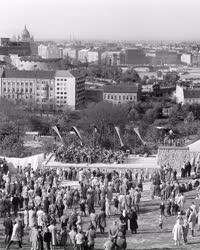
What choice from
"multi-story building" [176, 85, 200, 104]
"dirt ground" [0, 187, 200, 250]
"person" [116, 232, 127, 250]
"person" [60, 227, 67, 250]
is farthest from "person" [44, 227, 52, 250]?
"multi-story building" [176, 85, 200, 104]

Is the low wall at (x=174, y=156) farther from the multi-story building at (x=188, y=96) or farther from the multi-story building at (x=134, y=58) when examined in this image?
the multi-story building at (x=134, y=58)

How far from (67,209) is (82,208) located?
635mm

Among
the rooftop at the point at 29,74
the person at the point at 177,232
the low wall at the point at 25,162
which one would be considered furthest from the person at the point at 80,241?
the rooftop at the point at 29,74

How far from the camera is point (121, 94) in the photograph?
8694 centimetres

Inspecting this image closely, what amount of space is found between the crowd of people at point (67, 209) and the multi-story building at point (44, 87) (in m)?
67.4

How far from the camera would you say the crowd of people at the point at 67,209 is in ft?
41.4

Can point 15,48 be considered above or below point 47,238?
below

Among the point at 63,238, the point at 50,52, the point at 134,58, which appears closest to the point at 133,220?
the point at 63,238

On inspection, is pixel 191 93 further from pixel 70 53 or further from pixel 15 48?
pixel 70 53

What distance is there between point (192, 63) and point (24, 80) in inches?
3517

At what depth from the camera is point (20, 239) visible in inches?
512

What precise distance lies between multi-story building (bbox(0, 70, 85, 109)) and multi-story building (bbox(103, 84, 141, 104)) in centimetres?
367

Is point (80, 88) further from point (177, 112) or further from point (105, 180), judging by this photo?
point (105, 180)

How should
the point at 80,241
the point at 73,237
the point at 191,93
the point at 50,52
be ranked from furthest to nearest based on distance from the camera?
the point at 50,52, the point at 191,93, the point at 73,237, the point at 80,241
